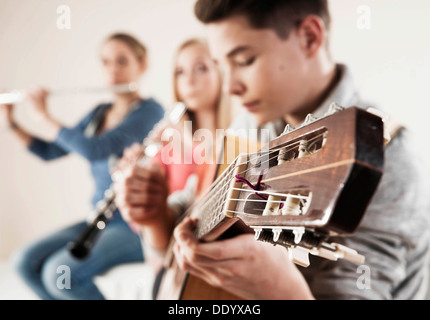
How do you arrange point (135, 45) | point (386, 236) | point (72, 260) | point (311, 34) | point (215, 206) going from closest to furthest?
point (215, 206) < point (386, 236) < point (311, 34) < point (72, 260) < point (135, 45)

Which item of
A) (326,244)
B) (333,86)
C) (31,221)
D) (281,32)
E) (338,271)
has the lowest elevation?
(31,221)

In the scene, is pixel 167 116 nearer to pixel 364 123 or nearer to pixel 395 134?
pixel 395 134

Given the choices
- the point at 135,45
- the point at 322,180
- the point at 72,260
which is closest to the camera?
the point at 322,180

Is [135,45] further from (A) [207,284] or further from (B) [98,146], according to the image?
(A) [207,284]

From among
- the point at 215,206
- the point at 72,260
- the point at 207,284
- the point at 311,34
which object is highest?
the point at 311,34

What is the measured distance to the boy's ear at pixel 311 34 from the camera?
70 cm

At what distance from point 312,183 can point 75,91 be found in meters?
1.14

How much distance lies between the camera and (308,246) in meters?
0.28

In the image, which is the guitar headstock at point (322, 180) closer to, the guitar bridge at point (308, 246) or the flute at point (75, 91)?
the guitar bridge at point (308, 246)

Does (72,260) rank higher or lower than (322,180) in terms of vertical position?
lower

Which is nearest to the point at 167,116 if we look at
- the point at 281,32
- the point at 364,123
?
the point at 281,32

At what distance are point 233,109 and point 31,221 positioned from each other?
35.0 inches

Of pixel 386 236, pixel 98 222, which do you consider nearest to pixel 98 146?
pixel 98 222
